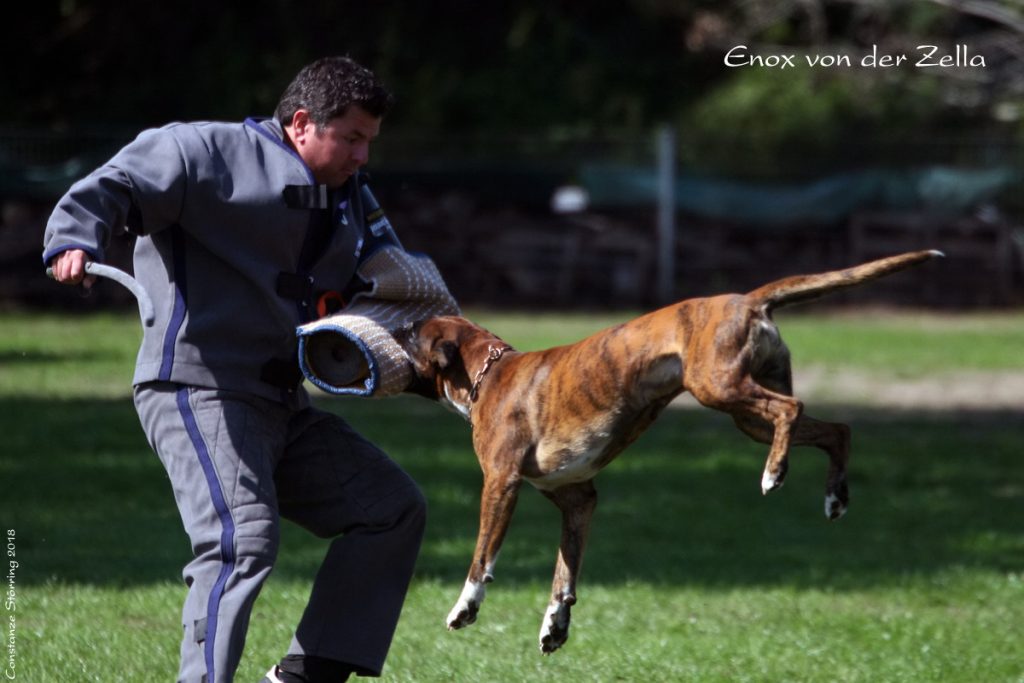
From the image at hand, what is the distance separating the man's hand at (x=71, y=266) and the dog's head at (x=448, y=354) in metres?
1.10

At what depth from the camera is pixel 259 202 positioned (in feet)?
14.6

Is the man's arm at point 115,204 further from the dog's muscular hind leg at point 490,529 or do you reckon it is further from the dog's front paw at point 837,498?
the dog's front paw at point 837,498

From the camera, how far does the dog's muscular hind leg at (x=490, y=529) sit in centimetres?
448

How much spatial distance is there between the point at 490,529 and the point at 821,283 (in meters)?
1.20

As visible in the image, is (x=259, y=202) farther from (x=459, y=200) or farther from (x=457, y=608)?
(x=459, y=200)

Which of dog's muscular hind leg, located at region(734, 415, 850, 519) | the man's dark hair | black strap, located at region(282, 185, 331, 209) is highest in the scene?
the man's dark hair

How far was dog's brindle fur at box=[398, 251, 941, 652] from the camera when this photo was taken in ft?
13.3

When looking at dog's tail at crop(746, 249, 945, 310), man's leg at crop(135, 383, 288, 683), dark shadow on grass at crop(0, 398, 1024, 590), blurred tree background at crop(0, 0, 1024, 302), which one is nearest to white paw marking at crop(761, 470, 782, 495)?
dog's tail at crop(746, 249, 945, 310)

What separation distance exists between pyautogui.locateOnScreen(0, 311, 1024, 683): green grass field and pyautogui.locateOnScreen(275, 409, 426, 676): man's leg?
1038 mm

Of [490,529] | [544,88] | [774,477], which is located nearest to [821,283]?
[774,477]

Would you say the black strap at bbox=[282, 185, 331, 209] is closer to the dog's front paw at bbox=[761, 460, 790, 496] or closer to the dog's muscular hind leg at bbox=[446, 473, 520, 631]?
the dog's muscular hind leg at bbox=[446, 473, 520, 631]

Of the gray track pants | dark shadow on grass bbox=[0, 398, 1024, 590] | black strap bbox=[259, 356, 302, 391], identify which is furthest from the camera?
dark shadow on grass bbox=[0, 398, 1024, 590]

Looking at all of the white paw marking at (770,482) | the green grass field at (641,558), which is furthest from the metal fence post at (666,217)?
the white paw marking at (770,482)

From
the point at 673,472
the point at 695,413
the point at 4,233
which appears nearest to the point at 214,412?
the point at 673,472
